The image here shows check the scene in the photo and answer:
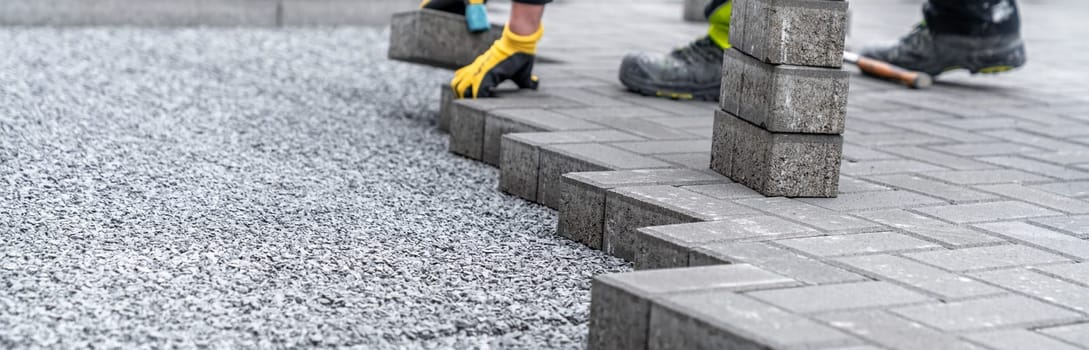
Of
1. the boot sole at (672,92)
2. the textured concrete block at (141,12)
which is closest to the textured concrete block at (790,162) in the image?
the boot sole at (672,92)

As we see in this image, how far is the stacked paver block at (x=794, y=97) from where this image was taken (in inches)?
105

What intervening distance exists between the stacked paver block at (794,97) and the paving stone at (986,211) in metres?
0.23

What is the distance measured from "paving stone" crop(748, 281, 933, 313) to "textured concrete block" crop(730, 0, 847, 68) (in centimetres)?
69

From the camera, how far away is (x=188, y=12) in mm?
6270

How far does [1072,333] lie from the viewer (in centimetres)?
195

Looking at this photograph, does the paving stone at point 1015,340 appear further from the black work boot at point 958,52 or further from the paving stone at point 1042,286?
the black work boot at point 958,52

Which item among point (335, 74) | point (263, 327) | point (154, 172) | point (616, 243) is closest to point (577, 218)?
point (616, 243)

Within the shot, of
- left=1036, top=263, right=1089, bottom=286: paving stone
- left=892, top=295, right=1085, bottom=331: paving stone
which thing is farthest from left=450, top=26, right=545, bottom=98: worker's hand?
left=892, top=295, right=1085, bottom=331: paving stone

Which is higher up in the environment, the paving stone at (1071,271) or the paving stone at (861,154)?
the paving stone at (861,154)

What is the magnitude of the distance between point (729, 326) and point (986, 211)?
1.16 m

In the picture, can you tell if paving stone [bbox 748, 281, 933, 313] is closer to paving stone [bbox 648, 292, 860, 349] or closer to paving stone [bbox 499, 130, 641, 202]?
paving stone [bbox 648, 292, 860, 349]

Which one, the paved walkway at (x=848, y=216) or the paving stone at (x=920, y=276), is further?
the paving stone at (x=920, y=276)

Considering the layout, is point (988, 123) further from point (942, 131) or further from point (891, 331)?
point (891, 331)

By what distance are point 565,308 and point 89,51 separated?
3503 millimetres
